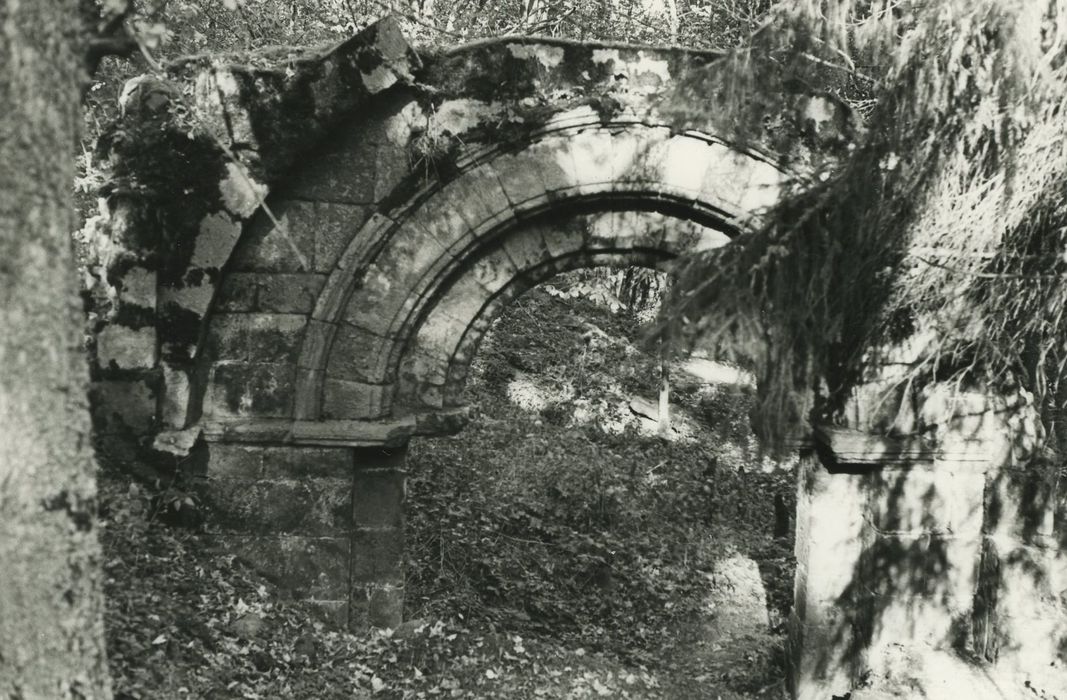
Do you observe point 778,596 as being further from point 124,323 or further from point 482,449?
point 124,323

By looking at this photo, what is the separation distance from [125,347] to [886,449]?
15.5 ft

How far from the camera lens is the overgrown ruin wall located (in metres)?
5.67

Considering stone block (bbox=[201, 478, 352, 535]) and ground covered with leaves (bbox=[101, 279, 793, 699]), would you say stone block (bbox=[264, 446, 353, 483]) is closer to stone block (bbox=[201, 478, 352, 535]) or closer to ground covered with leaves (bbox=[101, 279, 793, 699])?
stone block (bbox=[201, 478, 352, 535])

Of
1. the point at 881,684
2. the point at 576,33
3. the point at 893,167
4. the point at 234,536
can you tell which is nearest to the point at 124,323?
the point at 234,536

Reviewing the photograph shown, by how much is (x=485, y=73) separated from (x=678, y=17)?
20.6 ft

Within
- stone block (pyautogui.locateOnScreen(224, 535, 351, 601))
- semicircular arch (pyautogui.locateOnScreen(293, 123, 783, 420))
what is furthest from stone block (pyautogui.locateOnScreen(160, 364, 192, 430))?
stone block (pyautogui.locateOnScreen(224, 535, 351, 601))

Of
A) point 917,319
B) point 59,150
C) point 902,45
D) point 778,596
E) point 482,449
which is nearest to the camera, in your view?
point 59,150

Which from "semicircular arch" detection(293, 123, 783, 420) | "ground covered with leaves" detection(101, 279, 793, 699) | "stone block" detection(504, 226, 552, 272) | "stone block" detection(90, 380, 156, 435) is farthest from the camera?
"stone block" detection(504, 226, 552, 272)

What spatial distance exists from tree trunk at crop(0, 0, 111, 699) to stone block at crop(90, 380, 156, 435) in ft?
9.00

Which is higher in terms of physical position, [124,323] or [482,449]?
[124,323]

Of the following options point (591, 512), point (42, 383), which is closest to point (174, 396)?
point (42, 383)

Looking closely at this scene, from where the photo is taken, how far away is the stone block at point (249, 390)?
5934mm

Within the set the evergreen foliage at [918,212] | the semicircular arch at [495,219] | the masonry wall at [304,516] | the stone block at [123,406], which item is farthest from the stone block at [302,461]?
the evergreen foliage at [918,212]

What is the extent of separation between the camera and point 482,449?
34.4ft
